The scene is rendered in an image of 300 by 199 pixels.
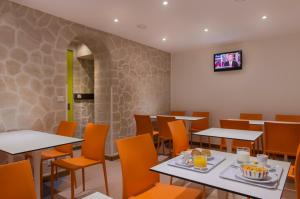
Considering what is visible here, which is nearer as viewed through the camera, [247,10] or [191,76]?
[247,10]

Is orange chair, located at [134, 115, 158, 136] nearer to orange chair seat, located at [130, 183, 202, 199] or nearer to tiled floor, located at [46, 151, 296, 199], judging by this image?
tiled floor, located at [46, 151, 296, 199]

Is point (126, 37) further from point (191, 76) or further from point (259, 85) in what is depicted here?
point (259, 85)

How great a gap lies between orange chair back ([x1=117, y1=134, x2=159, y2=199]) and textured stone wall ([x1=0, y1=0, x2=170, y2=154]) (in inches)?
77.5

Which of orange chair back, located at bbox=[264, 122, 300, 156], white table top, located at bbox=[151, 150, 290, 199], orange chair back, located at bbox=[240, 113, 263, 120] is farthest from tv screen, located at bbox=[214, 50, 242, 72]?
white table top, located at bbox=[151, 150, 290, 199]

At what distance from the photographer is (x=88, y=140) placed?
8.58 ft

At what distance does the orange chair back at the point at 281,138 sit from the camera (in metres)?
2.70

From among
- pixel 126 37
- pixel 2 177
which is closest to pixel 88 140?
pixel 2 177

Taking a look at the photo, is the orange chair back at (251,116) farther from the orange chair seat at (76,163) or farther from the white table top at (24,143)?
the white table top at (24,143)

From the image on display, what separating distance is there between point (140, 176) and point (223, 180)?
0.66 m

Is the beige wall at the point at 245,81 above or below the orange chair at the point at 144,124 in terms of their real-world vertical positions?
above

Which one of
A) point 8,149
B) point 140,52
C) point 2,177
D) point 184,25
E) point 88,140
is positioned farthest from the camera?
point 140,52

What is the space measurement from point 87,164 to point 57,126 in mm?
1144

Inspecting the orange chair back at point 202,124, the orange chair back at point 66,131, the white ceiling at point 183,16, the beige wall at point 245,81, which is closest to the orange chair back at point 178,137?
the orange chair back at point 66,131

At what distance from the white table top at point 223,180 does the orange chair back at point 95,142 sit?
121cm
